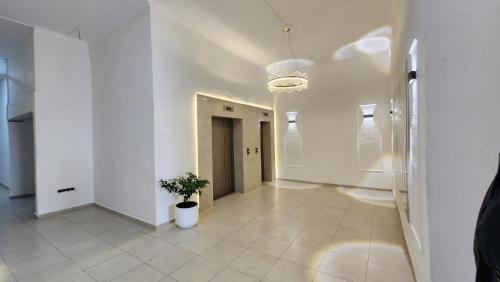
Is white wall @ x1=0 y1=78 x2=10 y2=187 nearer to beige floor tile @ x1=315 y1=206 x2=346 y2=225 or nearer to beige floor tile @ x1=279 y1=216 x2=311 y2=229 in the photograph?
beige floor tile @ x1=279 y1=216 x2=311 y2=229

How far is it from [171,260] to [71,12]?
4588mm

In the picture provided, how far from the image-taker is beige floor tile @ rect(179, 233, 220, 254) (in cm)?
301

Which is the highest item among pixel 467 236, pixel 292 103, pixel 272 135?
pixel 292 103

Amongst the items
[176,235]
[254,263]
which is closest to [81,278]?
[176,235]

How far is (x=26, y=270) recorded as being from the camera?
2.60 metres

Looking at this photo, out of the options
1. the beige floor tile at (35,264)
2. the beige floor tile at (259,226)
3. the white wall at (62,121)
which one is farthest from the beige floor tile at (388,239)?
the white wall at (62,121)

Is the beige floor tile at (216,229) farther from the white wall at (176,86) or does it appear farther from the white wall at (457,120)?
the white wall at (457,120)

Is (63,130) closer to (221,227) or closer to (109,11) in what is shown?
(109,11)

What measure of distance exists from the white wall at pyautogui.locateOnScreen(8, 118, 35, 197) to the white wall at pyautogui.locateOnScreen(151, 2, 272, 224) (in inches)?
201

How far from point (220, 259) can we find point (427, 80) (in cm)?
289

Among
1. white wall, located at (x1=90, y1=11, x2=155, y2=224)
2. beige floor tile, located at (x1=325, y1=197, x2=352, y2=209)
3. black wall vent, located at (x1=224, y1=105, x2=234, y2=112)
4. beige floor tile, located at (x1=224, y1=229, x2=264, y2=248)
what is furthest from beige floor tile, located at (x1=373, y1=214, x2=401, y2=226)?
white wall, located at (x1=90, y1=11, x2=155, y2=224)

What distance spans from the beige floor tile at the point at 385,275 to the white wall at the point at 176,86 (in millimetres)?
3255

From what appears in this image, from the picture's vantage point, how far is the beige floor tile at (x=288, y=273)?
235 centimetres

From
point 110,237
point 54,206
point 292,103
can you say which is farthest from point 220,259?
point 292,103
